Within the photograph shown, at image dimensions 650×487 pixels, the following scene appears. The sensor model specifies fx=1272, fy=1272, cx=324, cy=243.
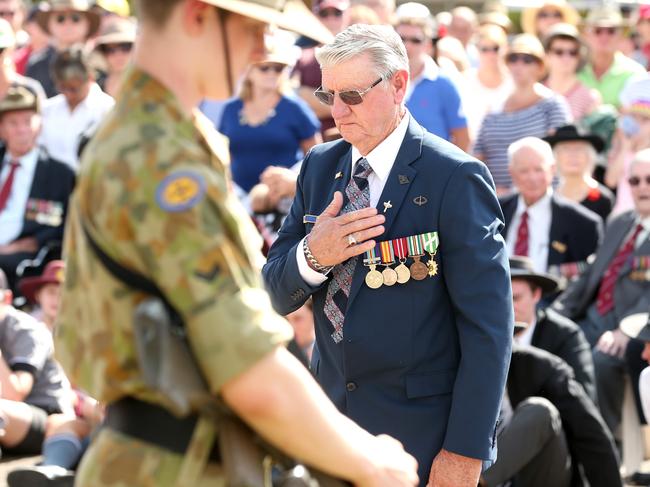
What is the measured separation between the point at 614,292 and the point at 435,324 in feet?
12.8

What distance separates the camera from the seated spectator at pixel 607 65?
10.2 metres

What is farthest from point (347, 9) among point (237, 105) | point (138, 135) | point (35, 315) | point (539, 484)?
point (138, 135)

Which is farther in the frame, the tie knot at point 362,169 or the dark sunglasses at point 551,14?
the dark sunglasses at point 551,14

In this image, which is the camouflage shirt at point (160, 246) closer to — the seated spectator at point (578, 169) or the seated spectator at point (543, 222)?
the seated spectator at point (543, 222)

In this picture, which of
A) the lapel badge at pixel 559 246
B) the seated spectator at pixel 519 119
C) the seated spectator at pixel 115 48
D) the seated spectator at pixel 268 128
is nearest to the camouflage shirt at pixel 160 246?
the lapel badge at pixel 559 246

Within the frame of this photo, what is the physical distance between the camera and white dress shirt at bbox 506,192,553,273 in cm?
751

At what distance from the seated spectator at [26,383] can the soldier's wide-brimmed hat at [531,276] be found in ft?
8.26

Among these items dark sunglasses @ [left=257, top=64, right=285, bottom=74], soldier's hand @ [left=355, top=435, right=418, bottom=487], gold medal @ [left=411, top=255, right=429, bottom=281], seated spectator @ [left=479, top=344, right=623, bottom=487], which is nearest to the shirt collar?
gold medal @ [left=411, top=255, right=429, bottom=281]

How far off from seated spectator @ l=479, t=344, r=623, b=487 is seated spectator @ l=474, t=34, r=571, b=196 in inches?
113

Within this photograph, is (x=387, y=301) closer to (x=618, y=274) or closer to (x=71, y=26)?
Result: (x=618, y=274)

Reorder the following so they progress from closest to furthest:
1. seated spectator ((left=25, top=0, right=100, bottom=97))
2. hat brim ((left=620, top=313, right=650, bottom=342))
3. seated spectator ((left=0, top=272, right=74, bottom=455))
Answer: hat brim ((left=620, top=313, right=650, bottom=342)), seated spectator ((left=0, top=272, right=74, bottom=455)), seated spectator ((left=25, top=0, right=100, bottom=97))

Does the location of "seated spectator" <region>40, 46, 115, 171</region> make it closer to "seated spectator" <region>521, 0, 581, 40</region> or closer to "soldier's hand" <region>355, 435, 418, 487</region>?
"seated spectator" <region>521, 0, 581, 40</region>

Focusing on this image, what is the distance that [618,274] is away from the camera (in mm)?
7133

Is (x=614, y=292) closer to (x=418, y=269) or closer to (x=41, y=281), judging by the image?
(x=41, y=281)
